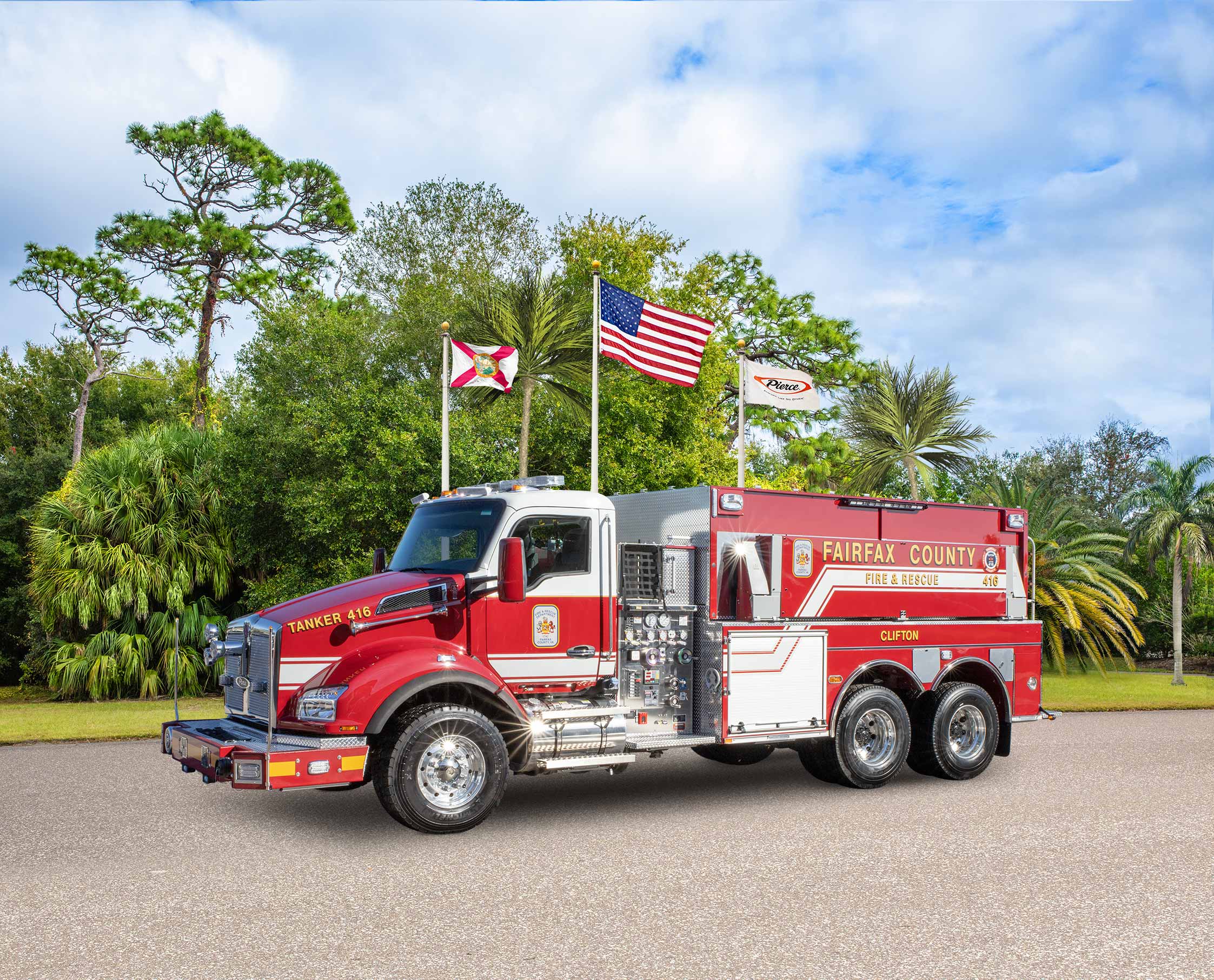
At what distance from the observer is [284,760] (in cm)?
761

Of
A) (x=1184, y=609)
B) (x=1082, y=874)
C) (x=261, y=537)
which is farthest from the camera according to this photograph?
(x=1184, y=609)

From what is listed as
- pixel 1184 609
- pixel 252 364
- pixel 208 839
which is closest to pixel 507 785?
pixel 208 839

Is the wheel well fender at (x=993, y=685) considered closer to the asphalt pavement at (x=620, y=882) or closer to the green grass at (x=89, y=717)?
the asphalt pavement at (x=620, y=882)

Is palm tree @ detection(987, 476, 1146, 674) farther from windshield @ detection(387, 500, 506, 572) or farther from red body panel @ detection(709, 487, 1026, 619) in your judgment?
windshield @ detection(387, 500, 506, 572)

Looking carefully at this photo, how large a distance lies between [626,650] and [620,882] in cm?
290

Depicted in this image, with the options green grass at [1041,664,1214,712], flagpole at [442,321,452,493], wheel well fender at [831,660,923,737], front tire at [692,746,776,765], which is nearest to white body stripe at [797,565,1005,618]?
wheel well fender at [831,660,923,737]

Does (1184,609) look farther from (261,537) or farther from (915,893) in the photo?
(915,893)

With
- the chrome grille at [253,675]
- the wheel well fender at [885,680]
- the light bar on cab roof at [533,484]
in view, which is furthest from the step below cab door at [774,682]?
the chrome grille at [253,675]

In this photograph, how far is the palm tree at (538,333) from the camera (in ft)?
62.8

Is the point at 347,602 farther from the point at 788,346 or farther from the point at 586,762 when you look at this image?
the point at 788,346

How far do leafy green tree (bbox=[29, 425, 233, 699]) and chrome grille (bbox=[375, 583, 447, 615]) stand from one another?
519 inches

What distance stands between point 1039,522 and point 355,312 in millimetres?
16708

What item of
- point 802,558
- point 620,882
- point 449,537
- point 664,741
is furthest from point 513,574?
point 802,558

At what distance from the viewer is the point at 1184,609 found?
31.1 metres
